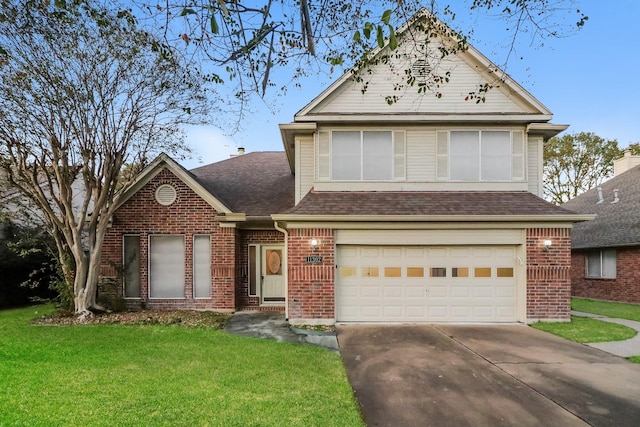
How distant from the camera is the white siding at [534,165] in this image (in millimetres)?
10914

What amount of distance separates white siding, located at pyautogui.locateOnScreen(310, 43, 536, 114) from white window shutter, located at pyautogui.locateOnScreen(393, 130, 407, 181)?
754 mm

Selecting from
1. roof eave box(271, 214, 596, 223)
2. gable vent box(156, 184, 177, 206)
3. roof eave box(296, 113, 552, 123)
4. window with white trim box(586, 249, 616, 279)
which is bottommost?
window with white trim box(586, 249, 616, 279)

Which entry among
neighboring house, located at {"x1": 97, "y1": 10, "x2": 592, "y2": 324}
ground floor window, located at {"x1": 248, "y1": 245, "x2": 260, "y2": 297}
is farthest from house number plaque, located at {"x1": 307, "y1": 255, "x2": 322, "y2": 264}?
ground floor window, located at {"x1": 248, "y1": 245, "x2": 260, "y2": 297}

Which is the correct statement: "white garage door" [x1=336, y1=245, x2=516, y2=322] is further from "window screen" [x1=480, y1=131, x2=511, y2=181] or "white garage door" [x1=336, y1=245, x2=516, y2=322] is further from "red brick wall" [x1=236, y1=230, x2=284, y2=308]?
"red brick wall" [x1=236, y1=230, x2=284, y2=308]

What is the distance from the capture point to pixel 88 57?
8.88 m

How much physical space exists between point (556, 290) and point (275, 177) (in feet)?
32.9

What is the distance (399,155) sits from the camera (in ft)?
34.9

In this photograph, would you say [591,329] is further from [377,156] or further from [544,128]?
[377,156]

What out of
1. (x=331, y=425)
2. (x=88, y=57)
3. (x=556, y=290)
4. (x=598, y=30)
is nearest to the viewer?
(x=331, y=425)

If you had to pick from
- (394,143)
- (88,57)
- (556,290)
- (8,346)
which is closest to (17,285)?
(8,346)

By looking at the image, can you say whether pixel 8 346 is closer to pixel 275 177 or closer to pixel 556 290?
pixel 275 177

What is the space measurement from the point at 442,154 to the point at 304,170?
4.14m

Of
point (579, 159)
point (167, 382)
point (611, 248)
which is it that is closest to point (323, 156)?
point (167, 382)

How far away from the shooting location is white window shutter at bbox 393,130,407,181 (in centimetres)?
1064
